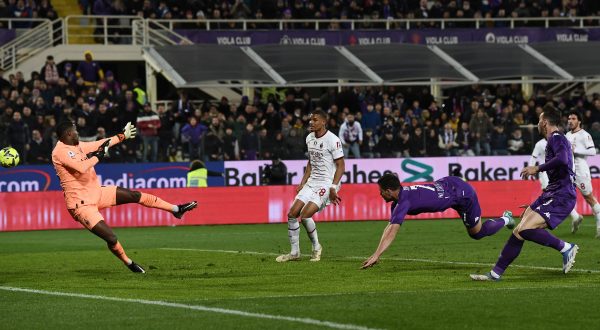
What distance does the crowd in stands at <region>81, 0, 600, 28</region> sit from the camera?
Answer: 143 feet

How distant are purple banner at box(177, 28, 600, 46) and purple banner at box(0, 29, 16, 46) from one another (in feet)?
20.0

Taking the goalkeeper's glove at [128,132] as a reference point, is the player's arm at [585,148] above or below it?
below

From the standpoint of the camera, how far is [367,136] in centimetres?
3647

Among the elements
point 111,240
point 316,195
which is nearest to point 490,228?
point 316,195

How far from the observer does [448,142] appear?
3697 centimetres

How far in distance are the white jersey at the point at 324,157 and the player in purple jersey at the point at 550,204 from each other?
4522 mm

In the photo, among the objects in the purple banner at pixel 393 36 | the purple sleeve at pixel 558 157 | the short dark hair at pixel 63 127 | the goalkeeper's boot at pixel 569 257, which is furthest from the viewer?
the purple banner at pixel 393 36

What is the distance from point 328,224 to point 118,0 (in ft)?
51.4

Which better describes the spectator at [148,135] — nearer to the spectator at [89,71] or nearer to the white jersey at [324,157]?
the spectator at [89,71]

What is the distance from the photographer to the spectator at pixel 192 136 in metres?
35.2

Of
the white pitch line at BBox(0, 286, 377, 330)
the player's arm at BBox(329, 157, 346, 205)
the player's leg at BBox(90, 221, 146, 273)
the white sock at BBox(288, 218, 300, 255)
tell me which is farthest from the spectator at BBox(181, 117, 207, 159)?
the white pitch line at BBox(0, 286, 377, 330)

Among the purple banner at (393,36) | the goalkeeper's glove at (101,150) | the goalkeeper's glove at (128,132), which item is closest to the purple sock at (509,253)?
the goalkeeper's glove at (128,132)

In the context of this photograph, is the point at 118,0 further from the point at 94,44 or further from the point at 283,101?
the point at 283,101

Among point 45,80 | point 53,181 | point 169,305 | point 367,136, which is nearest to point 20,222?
point 53,181
